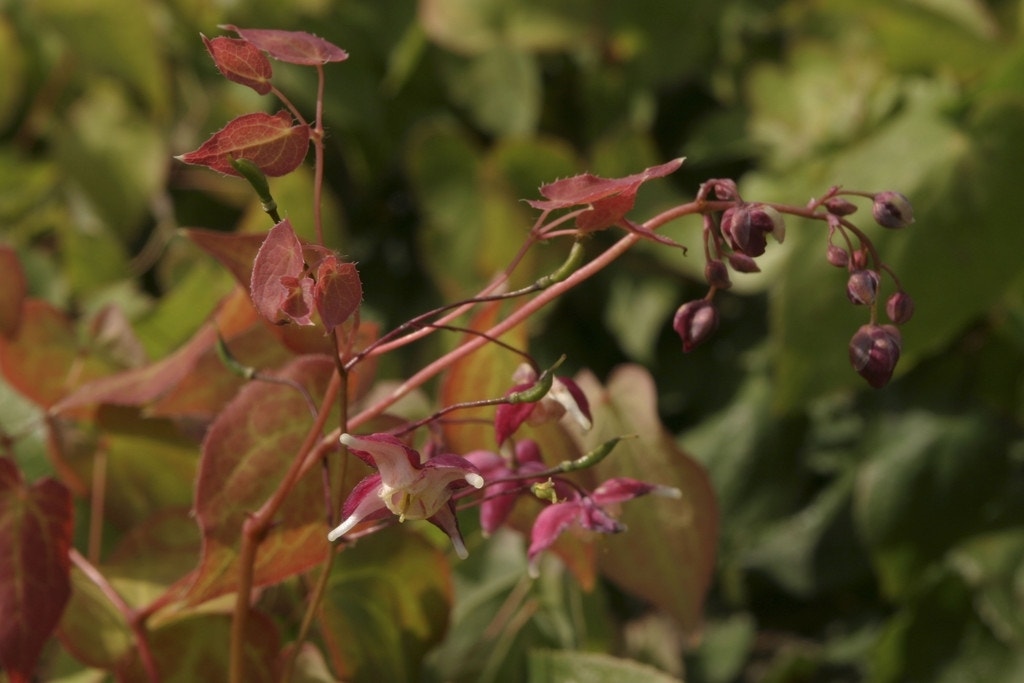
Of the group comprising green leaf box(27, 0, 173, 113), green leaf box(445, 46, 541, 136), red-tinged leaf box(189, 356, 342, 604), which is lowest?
green leaf box(27, 0, 173, 113)

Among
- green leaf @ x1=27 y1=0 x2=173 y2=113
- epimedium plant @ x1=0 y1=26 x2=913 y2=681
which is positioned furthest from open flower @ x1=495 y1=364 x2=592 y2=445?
green leaf @ x1=27 y1=0 x2=173 y2=113

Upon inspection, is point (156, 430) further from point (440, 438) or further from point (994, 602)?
point (994, 602)

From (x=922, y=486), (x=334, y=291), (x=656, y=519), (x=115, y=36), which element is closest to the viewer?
(x=334, y=291)

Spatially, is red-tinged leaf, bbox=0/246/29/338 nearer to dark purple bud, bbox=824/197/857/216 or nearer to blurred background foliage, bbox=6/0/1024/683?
blurred background foliage, bbox=6/0/1024/683

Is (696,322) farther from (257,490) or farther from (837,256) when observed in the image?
(257,490)

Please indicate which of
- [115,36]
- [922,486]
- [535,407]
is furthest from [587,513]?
[115,36]

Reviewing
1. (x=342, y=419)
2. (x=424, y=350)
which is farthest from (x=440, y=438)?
(x=424, y=350)
